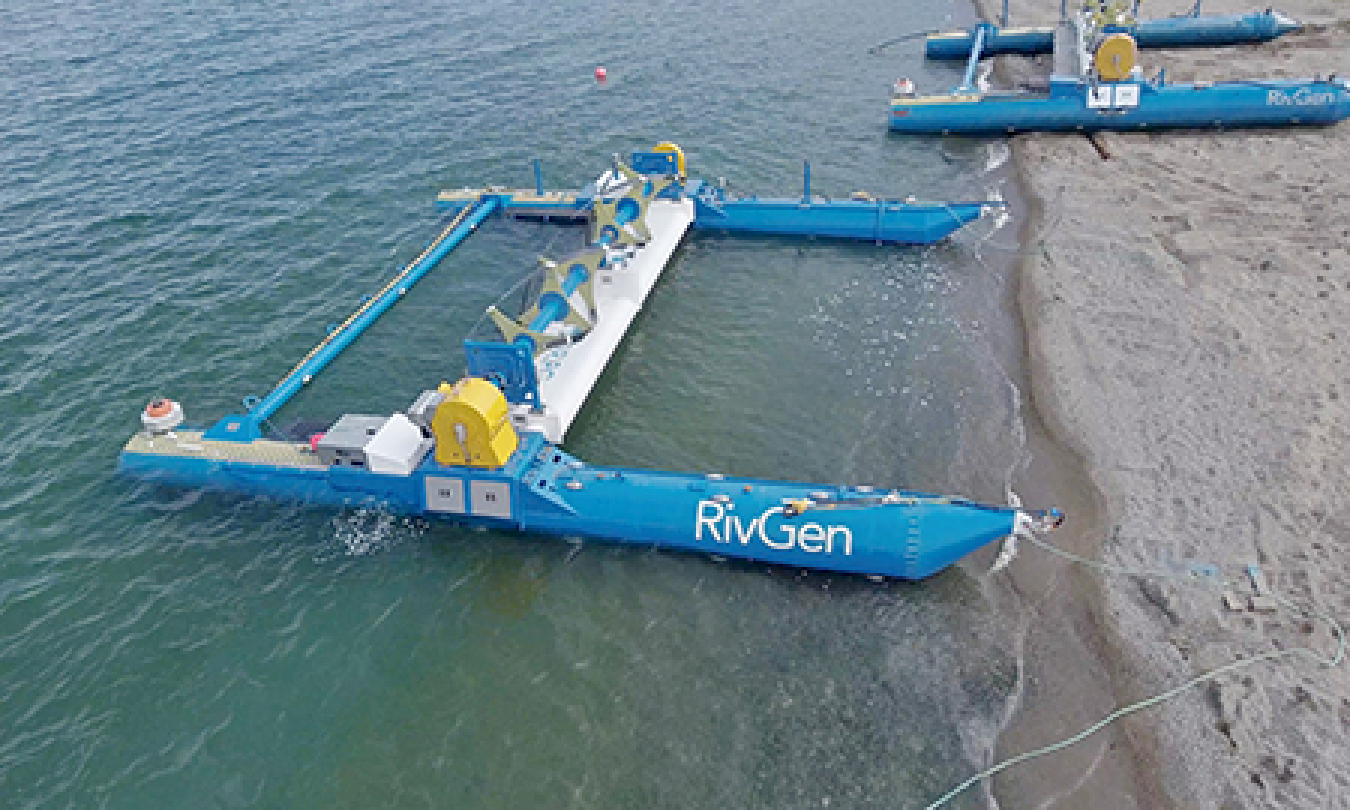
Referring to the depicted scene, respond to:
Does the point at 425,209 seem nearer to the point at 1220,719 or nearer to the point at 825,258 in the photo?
the point at 825,258

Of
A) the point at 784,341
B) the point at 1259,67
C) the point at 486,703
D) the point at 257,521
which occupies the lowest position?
the point at 486,703

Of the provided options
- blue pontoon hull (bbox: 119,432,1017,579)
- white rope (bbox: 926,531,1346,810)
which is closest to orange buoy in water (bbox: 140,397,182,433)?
blue pontoon hull (bbox: 119,432,1017,579)

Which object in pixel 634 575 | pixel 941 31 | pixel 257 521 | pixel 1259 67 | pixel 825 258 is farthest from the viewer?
pixel 941 31

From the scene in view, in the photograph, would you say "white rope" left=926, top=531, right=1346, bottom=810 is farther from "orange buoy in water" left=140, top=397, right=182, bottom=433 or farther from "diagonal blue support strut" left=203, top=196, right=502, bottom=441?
"orange buoy in water" left=140, top=397, right=182, bottom=433

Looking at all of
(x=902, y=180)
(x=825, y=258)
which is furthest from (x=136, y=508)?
(x=902, y=180)

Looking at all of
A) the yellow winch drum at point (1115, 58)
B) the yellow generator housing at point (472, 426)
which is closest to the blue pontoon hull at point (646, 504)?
the yellow generator housing at point (472, 426)

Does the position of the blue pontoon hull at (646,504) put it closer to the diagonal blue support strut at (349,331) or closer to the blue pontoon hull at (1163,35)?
the diagonal blue support strut at (349,331)

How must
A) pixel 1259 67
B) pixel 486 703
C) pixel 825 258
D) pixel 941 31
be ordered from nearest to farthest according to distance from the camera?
pixel 486 703, pixel 825 258, pixel 1259 67, pixel 941 31

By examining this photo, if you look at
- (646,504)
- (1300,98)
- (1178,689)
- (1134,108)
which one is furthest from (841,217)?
(1300,98)
